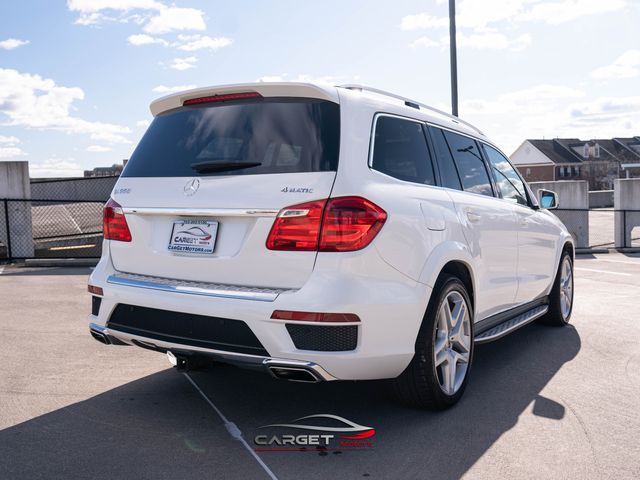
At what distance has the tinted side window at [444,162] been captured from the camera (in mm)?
4465

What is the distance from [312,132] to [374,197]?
49 cm

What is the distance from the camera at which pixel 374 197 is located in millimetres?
3451

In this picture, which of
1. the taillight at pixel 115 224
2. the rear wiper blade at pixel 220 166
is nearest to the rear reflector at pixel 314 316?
the rear wiper blade at pixel 220 166

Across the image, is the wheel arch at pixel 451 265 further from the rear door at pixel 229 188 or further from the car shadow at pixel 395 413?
the rear door at pixel 229 188

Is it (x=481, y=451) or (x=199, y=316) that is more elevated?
(x=199, y=316)

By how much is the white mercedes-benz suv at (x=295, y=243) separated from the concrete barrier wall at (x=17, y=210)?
973cm

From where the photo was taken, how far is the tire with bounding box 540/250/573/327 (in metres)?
6.70

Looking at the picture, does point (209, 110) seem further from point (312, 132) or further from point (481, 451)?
point (481, 451)

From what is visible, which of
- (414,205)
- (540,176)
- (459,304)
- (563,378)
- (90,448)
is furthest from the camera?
(540,176)

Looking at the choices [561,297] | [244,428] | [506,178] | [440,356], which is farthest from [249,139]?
[561,297]

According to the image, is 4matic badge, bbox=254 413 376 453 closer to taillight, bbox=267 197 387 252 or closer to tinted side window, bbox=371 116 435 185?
taillight, bbox=267 197 387 252

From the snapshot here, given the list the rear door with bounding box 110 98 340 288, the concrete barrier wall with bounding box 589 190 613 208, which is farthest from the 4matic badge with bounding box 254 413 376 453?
the concrete barrier wall with bounding box 589 190 613 208

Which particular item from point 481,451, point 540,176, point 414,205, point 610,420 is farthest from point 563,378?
point 540,176

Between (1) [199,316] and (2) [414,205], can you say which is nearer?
(1) [199,316]
